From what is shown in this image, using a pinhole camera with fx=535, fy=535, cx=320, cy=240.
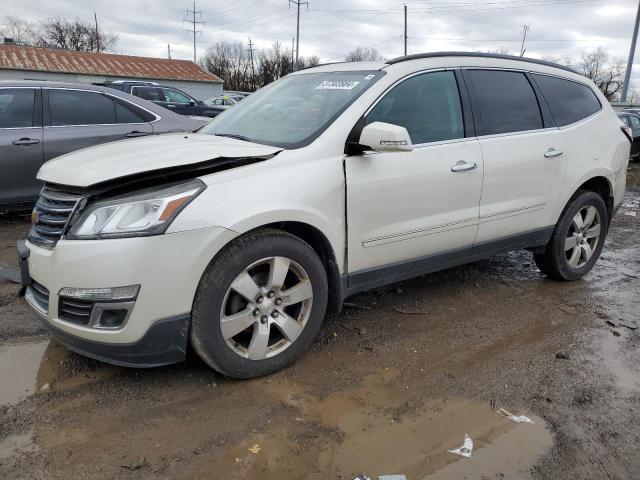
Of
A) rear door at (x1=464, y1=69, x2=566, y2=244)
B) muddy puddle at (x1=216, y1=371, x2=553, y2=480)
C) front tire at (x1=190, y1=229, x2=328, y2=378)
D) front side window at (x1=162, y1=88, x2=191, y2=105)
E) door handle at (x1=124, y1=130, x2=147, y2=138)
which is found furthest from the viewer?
front side window at (x1=162, y1=88, x2=191, y2=105)

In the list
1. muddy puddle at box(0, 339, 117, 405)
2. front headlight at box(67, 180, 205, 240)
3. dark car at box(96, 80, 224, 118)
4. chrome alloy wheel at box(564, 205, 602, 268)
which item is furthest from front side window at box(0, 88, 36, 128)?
dark car at box(96, 80, 224, 118)

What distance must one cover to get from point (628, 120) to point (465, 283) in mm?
13777

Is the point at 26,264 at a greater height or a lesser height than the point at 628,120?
lesser

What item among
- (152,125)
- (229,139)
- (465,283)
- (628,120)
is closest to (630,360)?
(465,283)

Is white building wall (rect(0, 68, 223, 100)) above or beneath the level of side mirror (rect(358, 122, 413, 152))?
above

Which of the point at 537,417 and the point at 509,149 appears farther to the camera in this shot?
the point at 509,149

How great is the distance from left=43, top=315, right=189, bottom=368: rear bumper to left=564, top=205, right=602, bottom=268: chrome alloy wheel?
11.2ft

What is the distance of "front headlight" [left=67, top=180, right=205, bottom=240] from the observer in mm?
2471

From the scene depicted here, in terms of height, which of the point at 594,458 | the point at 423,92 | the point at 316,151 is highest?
the point at 423,92

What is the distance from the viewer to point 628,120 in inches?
610

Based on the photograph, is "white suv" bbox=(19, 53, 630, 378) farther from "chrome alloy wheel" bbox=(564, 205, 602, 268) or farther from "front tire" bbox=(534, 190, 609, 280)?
"chrome alloy wheel" bbox=(564, 205, 602, 268)

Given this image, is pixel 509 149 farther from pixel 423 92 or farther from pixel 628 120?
pixel 628 120

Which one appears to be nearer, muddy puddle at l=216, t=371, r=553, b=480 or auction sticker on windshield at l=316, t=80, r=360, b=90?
muddy puddle at l=216, t=371, r=553, b=480

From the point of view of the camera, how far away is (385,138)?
2967mm
